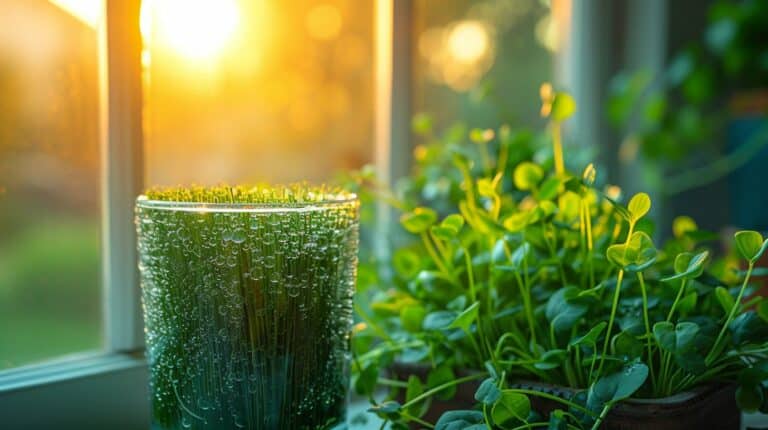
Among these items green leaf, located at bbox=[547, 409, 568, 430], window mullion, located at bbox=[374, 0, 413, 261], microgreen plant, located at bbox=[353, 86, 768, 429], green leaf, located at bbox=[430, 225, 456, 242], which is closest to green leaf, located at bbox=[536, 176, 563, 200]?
microgreen plant, located at bbox=[353, 86, 768, 429]

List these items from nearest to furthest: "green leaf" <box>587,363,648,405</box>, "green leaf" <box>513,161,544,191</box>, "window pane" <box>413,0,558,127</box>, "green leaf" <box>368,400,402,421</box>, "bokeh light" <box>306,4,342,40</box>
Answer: "green leaf" <box>587,363,648,405</box> < "green leaf" <box>368,400,402,421</box> < "green leaf" <box>513,161,544,191</box> < "bokeh light" <box>306,4,342,40</box> < "window pane" <box>413,0,558,127</box>

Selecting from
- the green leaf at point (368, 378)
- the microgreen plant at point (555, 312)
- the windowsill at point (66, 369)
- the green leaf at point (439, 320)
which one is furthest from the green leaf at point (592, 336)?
the windowsill at point (66, 369)

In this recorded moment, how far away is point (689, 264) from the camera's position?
1.87 ft

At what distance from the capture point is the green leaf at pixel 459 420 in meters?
0.56

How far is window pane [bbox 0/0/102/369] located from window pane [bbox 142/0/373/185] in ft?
0.24

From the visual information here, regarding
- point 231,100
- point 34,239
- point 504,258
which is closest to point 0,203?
point 34,239

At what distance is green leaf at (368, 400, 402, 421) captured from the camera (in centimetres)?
62

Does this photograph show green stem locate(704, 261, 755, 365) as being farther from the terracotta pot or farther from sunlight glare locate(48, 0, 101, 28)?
sunlight glare locate(48, 0, 101, 28)

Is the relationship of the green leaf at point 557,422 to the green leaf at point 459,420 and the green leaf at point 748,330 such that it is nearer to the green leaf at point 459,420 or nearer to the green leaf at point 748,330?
the green leaf at point 459,420

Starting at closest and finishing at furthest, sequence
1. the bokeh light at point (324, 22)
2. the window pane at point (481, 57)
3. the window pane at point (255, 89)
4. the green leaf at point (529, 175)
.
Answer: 1. the green leaf at point (529, 175)
2. the window pane at point (255, 89)
3. the bokeh light at point (324, 22)
4. the window pane at point (481, 57)

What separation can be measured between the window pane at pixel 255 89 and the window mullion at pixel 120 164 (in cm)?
3

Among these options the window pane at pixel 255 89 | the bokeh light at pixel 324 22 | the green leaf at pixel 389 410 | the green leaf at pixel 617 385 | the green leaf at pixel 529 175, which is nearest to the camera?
the green leaf at pixel 617 385

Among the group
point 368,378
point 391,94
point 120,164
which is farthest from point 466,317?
point 391,94

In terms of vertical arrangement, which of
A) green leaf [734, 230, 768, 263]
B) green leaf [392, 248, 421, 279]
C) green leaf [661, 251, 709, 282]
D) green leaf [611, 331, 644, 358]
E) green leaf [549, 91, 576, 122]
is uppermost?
green leaf [549, 91, 576, 122]
